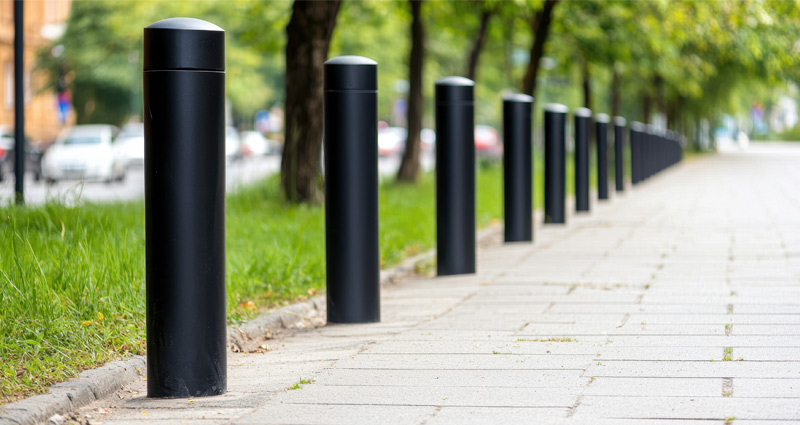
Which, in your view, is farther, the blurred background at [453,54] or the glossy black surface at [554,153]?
the blurred background at [453,54]

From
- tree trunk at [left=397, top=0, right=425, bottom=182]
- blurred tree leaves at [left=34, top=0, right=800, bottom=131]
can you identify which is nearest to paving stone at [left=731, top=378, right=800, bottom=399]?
blurred tree leaves at [left=34, top=0, right=800, bottom=131]

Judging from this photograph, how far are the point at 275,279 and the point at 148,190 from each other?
274cm

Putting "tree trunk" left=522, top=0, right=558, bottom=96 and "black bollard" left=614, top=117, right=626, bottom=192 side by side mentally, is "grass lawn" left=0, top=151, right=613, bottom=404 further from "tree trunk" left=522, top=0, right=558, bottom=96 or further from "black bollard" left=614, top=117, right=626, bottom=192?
"tree trunk" left=522, top=0, right=558, bottom=96

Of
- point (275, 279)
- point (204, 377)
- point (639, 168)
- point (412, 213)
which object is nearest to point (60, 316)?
point (204, 377)

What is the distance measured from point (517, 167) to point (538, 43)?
10143 mm

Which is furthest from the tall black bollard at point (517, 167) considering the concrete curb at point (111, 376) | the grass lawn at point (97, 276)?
the concrete curb at point (111, 376)

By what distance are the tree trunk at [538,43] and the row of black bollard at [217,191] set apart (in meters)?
9.47

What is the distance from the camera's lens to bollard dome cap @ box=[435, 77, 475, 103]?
8625 millimetres

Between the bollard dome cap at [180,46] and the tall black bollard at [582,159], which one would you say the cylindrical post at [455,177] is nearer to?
the bollard dome cap at [180,46]

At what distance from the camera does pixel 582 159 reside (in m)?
14.5

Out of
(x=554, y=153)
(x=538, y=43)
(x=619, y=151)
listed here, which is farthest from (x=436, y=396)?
(x=538, y=43)

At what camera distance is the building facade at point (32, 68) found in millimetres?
42625

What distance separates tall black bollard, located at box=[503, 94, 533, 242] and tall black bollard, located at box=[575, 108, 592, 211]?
365 cm

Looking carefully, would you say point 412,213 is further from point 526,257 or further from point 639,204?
point 639,204
